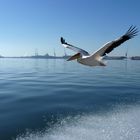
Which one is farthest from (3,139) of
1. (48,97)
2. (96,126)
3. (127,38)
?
(48,97)

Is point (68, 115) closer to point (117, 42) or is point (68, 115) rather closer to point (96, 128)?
point (96, 128)

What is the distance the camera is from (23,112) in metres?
15.2

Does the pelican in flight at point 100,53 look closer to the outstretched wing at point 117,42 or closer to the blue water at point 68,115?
the outstretched wing at point 117,42

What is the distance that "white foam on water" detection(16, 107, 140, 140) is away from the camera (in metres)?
12.0

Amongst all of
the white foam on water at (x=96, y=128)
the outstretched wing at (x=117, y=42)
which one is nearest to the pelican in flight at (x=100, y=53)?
the outstretched wing at (x=117, y=42)

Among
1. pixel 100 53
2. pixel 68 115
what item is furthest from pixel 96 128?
pixel 100 53

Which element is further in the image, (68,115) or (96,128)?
(68,115)

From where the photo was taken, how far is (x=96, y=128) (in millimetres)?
12961

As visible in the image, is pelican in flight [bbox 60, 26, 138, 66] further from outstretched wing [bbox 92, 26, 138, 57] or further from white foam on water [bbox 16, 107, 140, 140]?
white foam on water [bbox 16, 107, 140, 140]

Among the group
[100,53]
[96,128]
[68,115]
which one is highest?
[100,53]

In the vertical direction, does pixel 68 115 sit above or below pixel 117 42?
below

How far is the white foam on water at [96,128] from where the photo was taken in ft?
39.3

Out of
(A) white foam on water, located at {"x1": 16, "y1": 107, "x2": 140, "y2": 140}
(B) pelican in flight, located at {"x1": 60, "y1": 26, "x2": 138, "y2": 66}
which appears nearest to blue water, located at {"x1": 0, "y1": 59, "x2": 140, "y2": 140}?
(A) white foam on water, located at {"x1": 16, "y1": 107, "x2": 140, "y2": 140}

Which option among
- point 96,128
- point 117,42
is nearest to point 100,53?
point 117,42
